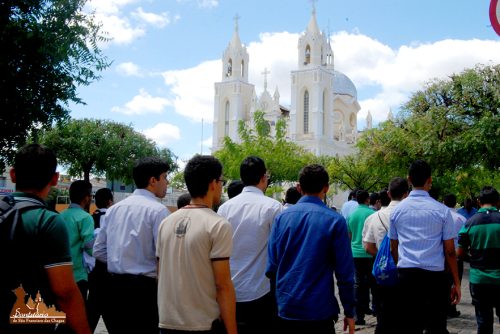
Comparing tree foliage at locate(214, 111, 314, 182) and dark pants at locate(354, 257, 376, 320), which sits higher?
tree foliage at locate(214, 111, 314, 182)

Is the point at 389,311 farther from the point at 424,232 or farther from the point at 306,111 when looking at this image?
the point at 306,111

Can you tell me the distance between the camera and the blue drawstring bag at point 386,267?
5.86 meters

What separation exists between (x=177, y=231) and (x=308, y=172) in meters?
1.28

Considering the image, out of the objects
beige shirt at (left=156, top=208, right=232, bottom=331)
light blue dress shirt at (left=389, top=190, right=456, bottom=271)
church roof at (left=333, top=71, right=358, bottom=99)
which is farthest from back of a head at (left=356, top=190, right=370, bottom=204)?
church roof at (left=333, top=71, right=358, bottom=99)

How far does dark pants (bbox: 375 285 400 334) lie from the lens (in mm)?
5707

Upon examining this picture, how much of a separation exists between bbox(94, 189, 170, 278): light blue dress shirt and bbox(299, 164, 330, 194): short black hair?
1.21 m

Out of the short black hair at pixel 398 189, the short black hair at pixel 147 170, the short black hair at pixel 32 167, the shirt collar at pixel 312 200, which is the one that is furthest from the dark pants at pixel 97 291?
the short black hair at pixel 398 189

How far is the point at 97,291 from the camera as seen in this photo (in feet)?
18.4

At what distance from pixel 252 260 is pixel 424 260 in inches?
70.1

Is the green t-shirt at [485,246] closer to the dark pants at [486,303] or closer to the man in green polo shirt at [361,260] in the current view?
the dark pants at [486,303]

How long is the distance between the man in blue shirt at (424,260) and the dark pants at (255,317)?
154cm

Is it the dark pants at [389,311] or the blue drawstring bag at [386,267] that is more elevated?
the blue drawstring bag at [386,267]

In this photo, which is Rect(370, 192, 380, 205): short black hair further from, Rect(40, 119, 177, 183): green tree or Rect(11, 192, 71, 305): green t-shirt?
Rect(40, 119, 177, 183): green tree

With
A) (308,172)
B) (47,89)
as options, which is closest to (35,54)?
(47,89)
